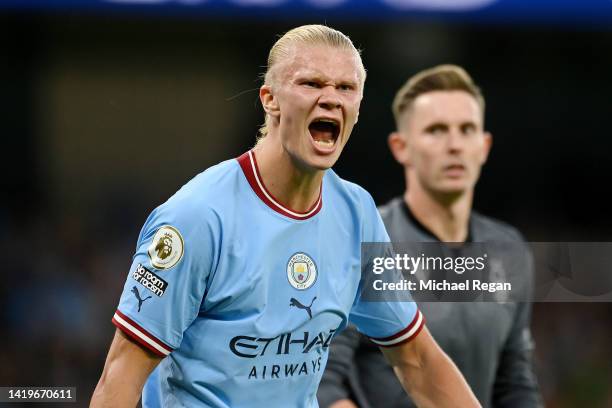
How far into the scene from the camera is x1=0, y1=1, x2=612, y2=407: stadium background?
8.85m

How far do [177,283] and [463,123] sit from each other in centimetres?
239

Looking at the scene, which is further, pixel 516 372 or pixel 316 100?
pixel 516 372

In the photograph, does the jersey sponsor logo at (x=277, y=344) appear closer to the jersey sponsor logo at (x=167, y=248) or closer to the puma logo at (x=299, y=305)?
the puma logo at (x=299, y=305)

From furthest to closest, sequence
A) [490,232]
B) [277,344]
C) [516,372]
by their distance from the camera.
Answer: [490,232] < [516,372] < [277,344]

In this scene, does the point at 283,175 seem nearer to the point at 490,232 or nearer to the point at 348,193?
the point at 348,193

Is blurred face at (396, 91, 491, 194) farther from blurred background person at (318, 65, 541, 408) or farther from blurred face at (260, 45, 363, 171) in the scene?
blurred face at (260, 45, 363, 171)

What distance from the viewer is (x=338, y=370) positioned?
4.07 meters

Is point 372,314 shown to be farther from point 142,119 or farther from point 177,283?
point 142,119

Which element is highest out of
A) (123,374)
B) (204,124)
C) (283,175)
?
(204,124)

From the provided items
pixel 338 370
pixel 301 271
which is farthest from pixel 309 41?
pixel 338 370

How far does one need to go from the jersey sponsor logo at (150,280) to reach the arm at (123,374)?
0.39ft

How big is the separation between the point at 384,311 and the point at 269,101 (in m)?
0.72

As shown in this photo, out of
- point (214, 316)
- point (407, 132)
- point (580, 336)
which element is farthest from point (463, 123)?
point (580, 336)

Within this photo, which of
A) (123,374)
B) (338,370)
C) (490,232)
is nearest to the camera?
(123,374)
